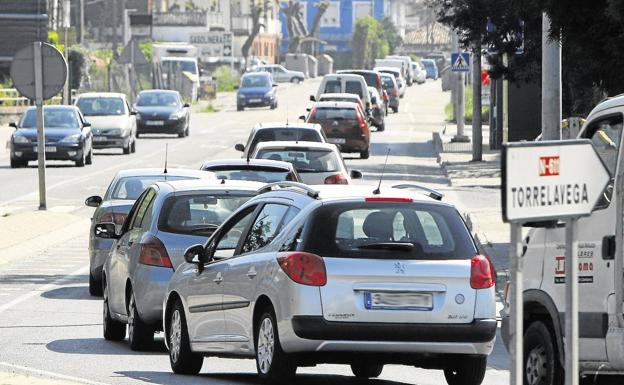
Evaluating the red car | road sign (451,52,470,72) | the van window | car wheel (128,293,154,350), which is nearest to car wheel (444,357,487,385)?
car wheel (128,293,154,350)

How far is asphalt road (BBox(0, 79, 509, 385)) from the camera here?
13.4 metres

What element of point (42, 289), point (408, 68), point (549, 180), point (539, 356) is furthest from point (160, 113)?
point (408, 68)

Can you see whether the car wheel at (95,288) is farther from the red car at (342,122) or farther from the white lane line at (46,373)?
the red car at (342,122)

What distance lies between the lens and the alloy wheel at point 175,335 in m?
13.4

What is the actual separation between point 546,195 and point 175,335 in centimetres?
671

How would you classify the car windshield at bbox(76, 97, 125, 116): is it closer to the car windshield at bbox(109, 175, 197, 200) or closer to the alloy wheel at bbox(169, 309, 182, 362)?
the car windshield at bbox(109, 175, 197, 200)

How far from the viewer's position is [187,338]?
13250mm

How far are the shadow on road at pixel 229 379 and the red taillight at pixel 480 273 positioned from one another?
1.55 meters

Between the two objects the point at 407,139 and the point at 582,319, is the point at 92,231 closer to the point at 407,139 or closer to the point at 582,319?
the point at 582,319

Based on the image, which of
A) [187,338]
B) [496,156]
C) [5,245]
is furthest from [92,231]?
[496,156]

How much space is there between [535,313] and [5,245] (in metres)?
15.0

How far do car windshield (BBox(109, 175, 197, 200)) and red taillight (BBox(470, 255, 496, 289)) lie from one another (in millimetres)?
9576

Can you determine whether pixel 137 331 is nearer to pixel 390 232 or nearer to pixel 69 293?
pixel 390 232

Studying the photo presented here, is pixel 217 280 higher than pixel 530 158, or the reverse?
pixel 530 158
